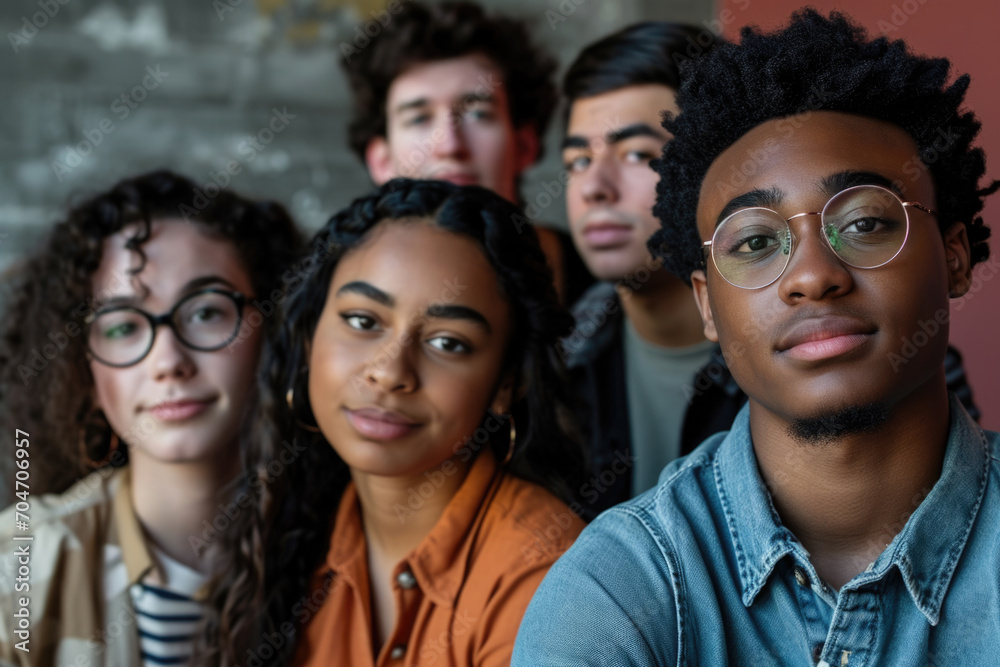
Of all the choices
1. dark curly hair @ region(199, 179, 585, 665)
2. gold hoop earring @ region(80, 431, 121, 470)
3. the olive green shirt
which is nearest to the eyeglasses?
dark curly hair @ region(199, 179, 585, 665)

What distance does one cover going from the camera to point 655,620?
1.50 m

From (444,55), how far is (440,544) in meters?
1.97

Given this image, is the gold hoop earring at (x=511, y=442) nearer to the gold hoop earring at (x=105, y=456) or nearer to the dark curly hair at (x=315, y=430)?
the dark curly hair at (x=315, y=430)

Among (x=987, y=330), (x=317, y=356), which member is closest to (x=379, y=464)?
(x=317, y=356)

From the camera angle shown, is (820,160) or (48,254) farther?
(48,254)

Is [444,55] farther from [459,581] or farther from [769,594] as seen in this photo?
[769,594]

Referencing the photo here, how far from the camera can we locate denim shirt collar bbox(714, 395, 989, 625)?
4.87 ft

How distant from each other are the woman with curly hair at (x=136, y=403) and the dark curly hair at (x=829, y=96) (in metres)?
1.31

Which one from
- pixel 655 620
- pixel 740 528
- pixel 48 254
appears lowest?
pixel 655 620

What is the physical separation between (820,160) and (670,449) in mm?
1512

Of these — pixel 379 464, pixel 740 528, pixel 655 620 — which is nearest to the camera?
pixel 655 620

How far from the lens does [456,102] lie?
3.24 metres

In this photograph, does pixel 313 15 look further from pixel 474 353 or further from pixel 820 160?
pixel 820 160

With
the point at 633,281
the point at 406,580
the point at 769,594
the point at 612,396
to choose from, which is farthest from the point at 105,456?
the point at 769,594
